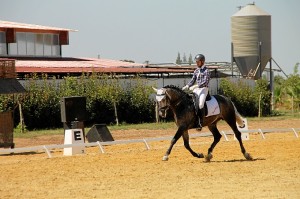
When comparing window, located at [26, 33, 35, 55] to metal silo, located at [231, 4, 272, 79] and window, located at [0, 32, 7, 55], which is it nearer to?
window, located at [0, 32, 7, 55]

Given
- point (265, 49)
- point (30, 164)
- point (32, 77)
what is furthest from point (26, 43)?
point (30, 164)

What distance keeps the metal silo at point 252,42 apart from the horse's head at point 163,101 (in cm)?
5176

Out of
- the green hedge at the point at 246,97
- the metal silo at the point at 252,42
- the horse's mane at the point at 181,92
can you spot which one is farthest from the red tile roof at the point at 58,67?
the horse's mane at the point at 181,92

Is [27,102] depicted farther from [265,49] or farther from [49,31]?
[265,49]

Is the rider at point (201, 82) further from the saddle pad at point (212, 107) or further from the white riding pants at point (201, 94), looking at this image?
the saddle pad at point (212, 107)

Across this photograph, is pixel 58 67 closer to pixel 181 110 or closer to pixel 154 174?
pixel 181 110

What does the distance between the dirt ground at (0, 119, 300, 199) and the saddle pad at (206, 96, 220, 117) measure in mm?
1241

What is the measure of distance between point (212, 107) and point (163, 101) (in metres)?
1.56

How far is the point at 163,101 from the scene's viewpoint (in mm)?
22391

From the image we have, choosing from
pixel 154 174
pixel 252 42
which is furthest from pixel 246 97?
pixel 154 174

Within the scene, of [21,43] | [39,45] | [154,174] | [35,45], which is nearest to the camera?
[154,174]

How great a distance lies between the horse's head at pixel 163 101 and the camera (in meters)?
22.3

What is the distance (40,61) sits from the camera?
60875 mm

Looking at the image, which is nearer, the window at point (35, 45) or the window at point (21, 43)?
the window at point (35, 45)
